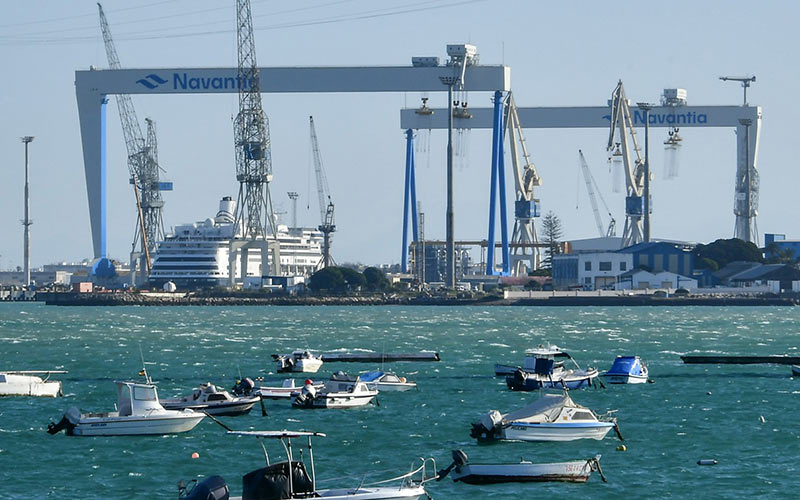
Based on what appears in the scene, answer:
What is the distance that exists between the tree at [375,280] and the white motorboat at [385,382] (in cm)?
13644

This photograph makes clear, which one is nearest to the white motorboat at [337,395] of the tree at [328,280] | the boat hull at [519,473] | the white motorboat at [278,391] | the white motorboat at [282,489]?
the white motorboat at [278,391]

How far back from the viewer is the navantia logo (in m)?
145

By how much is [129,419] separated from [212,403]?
15.4 feet

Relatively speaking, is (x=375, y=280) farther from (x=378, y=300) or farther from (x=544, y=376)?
(x=544, y=376)

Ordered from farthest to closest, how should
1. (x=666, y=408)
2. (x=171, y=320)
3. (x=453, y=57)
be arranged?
(x=453, y=57), (x=171, y=320), (x=666, y=408)

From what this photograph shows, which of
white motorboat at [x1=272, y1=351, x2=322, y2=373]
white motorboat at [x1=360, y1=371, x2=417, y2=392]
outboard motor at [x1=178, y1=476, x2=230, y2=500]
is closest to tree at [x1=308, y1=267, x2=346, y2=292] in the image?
white motorboat at [x1=272, y1=351, x2=322, y2=373]

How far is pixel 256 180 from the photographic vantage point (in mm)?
180250

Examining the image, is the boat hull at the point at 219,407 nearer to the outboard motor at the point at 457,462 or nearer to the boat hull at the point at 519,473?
the outboard motor at the point at 457,462

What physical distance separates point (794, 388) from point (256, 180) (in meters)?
128

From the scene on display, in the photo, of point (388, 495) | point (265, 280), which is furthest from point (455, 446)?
point (265, 280)

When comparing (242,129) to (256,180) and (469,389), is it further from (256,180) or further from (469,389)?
(469,389)

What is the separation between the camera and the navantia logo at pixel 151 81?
14500 cm

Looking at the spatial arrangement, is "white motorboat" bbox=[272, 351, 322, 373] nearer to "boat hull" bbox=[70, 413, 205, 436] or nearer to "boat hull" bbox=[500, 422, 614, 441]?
"boat hull" bbox=[70, 413, 205, 436]

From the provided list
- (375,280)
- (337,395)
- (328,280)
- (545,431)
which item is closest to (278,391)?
(337,395)
